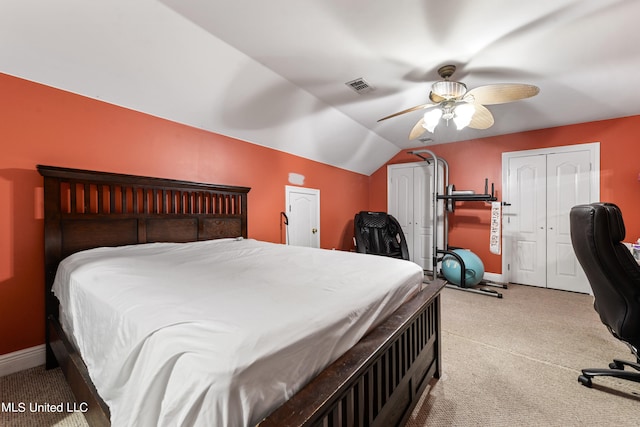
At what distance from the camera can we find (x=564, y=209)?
3.76 meters

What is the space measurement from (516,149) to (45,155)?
5.69 metres

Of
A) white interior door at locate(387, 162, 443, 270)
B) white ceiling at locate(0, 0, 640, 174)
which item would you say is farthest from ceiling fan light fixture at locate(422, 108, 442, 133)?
white interior door at locate(387, 162, 443, 270)

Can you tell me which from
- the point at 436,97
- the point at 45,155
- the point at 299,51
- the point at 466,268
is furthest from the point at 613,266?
the point at 45,155

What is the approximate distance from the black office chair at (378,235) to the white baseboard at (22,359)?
3864mm

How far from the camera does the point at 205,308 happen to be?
898 mm

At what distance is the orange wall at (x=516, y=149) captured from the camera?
3342mm

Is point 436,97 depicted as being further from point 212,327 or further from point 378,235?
point 378,235

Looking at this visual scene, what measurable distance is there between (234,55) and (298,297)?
2.21 meters

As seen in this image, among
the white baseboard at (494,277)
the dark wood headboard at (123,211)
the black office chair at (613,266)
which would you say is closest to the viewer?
the black office chair at (613,266)

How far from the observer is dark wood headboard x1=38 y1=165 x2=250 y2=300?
1847 millimetres

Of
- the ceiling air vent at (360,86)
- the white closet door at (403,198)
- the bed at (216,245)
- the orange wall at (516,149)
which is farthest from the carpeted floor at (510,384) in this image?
the ceiling air vent at (360,86)

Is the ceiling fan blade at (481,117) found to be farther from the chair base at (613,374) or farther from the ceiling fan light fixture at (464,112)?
the chair base at (613,374)

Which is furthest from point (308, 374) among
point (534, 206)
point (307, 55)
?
point (534, 206)

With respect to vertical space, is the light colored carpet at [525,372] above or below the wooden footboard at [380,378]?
below
